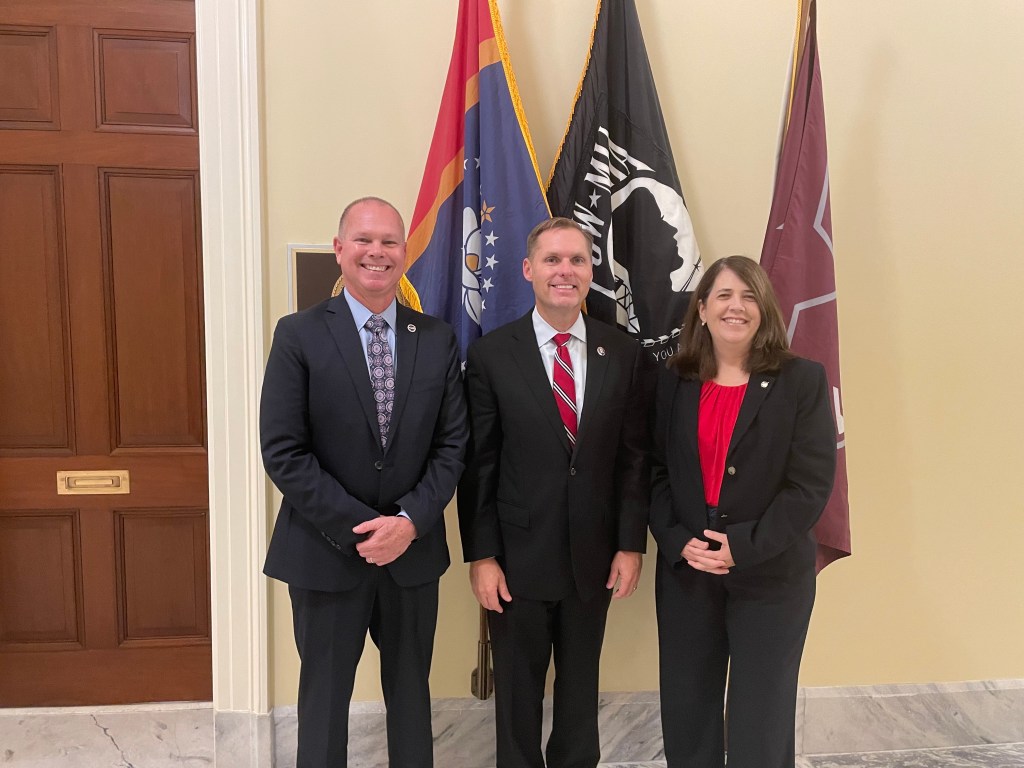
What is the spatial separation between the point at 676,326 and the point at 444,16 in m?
1.28

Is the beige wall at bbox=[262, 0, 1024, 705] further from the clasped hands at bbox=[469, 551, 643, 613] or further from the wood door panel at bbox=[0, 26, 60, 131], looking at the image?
the wood door panel at bbox=[0, 26, 60, 131]

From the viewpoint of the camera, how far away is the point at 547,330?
6.00 feet

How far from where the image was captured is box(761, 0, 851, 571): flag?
211 cm

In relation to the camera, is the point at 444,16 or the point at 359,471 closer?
the point at 359,471

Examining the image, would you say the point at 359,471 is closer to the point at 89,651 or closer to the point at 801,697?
the point at 89,651

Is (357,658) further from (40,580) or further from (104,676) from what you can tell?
(40,580)

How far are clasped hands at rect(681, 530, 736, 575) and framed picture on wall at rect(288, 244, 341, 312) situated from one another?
1388 millimetres

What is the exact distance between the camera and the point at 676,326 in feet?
7.02

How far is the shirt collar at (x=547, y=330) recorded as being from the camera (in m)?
1.82

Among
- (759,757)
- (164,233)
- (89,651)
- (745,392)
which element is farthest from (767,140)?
(89,651)

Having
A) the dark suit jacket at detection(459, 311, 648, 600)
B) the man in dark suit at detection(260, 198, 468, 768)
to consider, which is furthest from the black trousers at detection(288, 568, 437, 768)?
the dark suit jacket at detection(459, 311, 648, 600)

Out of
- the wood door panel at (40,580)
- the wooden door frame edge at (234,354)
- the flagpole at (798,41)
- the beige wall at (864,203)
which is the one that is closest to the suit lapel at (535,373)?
the beige wall at (864,203)

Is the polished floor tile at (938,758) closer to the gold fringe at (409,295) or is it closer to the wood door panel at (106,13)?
the gold fringe at (409,295)

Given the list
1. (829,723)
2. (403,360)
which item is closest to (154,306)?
(403,360)
